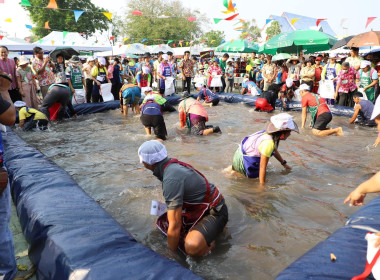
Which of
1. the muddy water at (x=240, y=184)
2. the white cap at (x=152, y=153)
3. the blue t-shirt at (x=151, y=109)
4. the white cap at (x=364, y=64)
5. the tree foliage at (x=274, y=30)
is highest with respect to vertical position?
the tree foliage at (x=274, y=30)

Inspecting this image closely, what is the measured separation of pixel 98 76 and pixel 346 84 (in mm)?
7559

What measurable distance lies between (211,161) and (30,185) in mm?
2971

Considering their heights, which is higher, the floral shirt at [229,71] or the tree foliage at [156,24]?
the tree foliage at [156,24]

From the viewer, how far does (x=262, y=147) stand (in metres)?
3.70

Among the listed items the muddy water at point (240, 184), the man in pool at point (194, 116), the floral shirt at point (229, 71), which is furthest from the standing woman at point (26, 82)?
the floral shirt at point (229, 71)

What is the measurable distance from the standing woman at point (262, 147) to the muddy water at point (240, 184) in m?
0.27

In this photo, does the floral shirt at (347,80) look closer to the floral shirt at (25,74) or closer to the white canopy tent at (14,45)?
the floral shirt at (25,74)

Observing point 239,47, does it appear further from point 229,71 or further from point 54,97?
point 54,97

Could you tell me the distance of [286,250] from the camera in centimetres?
292

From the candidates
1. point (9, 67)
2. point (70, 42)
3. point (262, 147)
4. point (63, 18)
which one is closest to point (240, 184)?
point (262, 147)

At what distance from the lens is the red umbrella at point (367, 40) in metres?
8.49

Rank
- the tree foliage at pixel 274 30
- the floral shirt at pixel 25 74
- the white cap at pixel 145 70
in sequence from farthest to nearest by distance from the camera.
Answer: the tree foliage at pixel 274 30, the white cap at pixel 145 70, the floral shirt at pixel 25 74

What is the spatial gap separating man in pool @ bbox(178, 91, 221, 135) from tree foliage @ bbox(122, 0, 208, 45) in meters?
42.4

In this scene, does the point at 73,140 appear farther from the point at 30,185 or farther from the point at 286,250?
the point at 286,250
